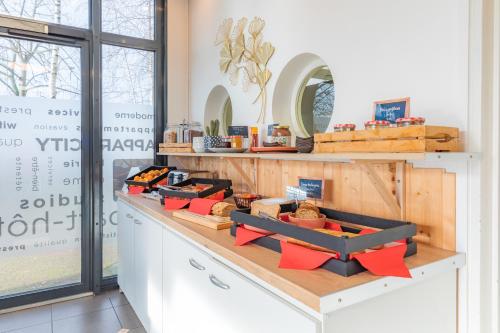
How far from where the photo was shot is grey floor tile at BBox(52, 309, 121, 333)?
7.82 ft

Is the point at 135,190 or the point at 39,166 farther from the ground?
the point at 39,166

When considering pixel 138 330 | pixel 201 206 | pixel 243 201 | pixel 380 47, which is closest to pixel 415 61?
pixel 380 47

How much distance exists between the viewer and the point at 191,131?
108 inches

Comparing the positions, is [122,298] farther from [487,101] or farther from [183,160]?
[487,101]

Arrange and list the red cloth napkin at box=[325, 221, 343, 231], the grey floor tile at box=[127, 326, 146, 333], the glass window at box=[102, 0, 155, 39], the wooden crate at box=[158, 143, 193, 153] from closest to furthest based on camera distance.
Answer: the red cloth napkin at box=[325, 221, 343, 231], the grey floor tile at box=[127, 326, 146, 333], the wooden crate at box=[158, 143, 193, 153], the glass window at box=[102, 0, 155, 39]

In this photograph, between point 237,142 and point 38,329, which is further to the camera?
point 38,329

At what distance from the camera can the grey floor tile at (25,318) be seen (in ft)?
8.02

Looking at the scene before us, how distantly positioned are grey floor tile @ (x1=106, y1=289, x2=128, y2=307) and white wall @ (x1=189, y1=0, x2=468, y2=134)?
1.91 m

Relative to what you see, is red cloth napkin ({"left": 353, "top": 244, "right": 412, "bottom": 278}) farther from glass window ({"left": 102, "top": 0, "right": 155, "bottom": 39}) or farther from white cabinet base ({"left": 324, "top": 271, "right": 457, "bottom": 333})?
glass window ({"left": 102, "top": 0, "right": 155, "bottom": 39})

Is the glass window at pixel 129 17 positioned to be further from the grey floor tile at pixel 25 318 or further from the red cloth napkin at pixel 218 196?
the grey floor tile at pixel 25 318

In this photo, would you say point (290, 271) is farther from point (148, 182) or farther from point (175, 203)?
point (148, 182)

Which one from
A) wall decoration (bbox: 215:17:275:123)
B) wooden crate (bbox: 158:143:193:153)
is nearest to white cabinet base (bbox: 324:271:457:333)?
wall decoration (bbox: 215:17:275:123)

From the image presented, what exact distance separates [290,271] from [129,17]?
3.02 m

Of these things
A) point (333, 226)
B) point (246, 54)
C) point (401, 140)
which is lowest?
point (333, 226)
